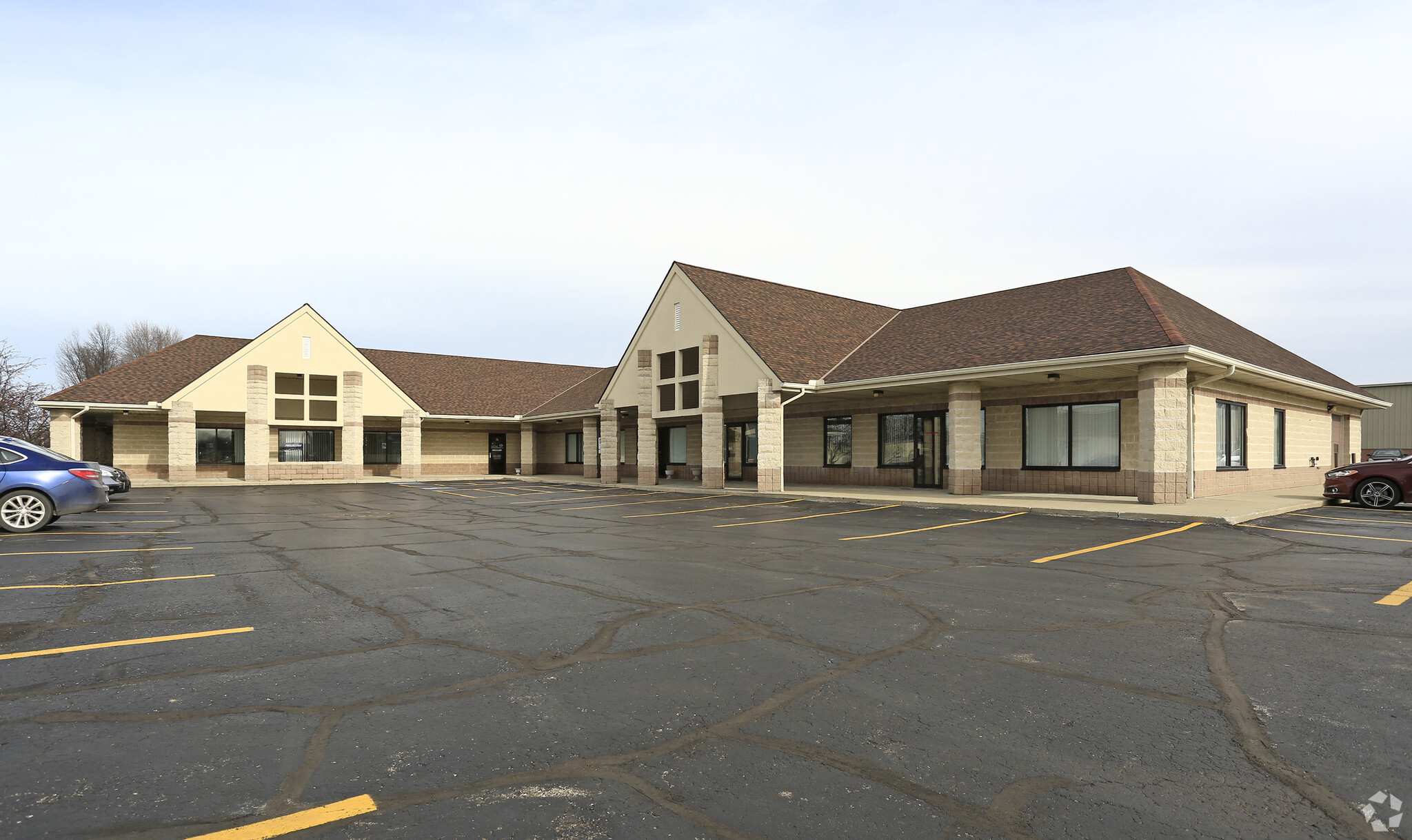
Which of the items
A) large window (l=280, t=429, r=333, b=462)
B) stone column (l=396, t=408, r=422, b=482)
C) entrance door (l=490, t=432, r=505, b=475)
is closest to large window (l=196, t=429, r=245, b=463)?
large window (l=280, t=429, r=333, b=462)

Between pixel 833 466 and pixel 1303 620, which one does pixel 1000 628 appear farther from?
pixel 833 466

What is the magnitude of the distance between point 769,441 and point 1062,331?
31.8ft

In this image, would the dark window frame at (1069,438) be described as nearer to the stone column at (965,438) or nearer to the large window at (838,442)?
the stone column at (965,438)

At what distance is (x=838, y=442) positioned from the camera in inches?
1090

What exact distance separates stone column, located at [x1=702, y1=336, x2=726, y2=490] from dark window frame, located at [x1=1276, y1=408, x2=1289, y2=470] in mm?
19210

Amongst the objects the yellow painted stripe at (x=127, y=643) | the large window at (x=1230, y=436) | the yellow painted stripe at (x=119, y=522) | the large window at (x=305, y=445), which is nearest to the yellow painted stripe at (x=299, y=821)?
the yellow painted stripe at (x=127, y=643)

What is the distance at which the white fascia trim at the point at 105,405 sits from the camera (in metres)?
30.9

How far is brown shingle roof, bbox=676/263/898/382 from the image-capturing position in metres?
25.5

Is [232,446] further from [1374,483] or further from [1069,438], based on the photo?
[1374,483]

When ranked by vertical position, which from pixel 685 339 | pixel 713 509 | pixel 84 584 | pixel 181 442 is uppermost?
pixel 685 339

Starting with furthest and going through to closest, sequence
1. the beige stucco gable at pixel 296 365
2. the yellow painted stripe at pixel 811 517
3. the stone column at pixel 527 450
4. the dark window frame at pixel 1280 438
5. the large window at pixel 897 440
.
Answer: the stone column at pixel 527 450
the beige stucco gable at pixel 296 365
the large window at pixel 897 440
the dark window frame at pixel 1280 438
the yellow painted stripe at pixel 811 517

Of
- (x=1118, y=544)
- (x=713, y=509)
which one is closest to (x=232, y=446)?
(x=713, y=509)

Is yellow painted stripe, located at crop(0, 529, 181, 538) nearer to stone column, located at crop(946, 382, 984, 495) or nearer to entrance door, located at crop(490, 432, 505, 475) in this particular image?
stone column, located at crop(946, 382, 984, 495)

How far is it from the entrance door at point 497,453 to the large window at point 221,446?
13091 millimetres
